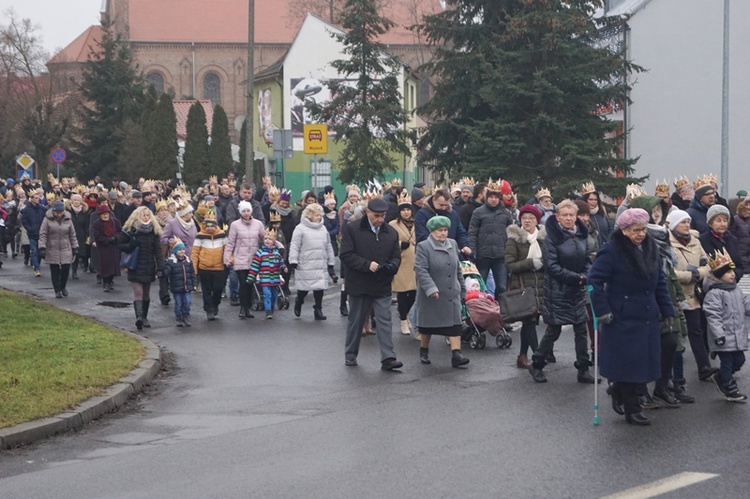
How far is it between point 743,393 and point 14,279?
19.2m

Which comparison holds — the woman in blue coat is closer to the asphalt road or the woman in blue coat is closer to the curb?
the asphalt road

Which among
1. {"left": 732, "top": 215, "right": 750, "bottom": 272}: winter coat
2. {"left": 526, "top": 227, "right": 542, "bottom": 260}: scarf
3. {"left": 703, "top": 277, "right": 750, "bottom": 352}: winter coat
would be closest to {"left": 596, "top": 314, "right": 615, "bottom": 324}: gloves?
{"left": 703, "top": 277, "right": 750, "bottom": 352}: winter coat

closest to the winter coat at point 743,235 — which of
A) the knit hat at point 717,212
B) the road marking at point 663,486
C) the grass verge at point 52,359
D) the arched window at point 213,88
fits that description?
the knit hat at point 717,212

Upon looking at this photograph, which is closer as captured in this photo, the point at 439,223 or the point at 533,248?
the point at 439,223

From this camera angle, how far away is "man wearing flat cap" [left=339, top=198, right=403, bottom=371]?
13656 mm

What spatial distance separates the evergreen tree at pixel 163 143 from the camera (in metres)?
62.0

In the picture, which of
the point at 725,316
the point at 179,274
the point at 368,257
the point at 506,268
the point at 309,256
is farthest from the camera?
the point at 309,256

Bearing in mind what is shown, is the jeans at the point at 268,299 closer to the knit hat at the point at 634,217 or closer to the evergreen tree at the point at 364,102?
the knit hat at the point at 634,217

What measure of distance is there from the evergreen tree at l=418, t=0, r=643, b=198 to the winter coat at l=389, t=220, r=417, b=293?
15.1m

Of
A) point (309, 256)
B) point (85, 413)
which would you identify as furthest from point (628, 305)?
point (309, 256)

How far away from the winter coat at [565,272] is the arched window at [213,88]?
9232cm

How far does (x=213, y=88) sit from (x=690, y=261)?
93362mm

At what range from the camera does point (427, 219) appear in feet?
53.9

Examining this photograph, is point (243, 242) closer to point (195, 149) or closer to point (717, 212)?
point (717, 212)
